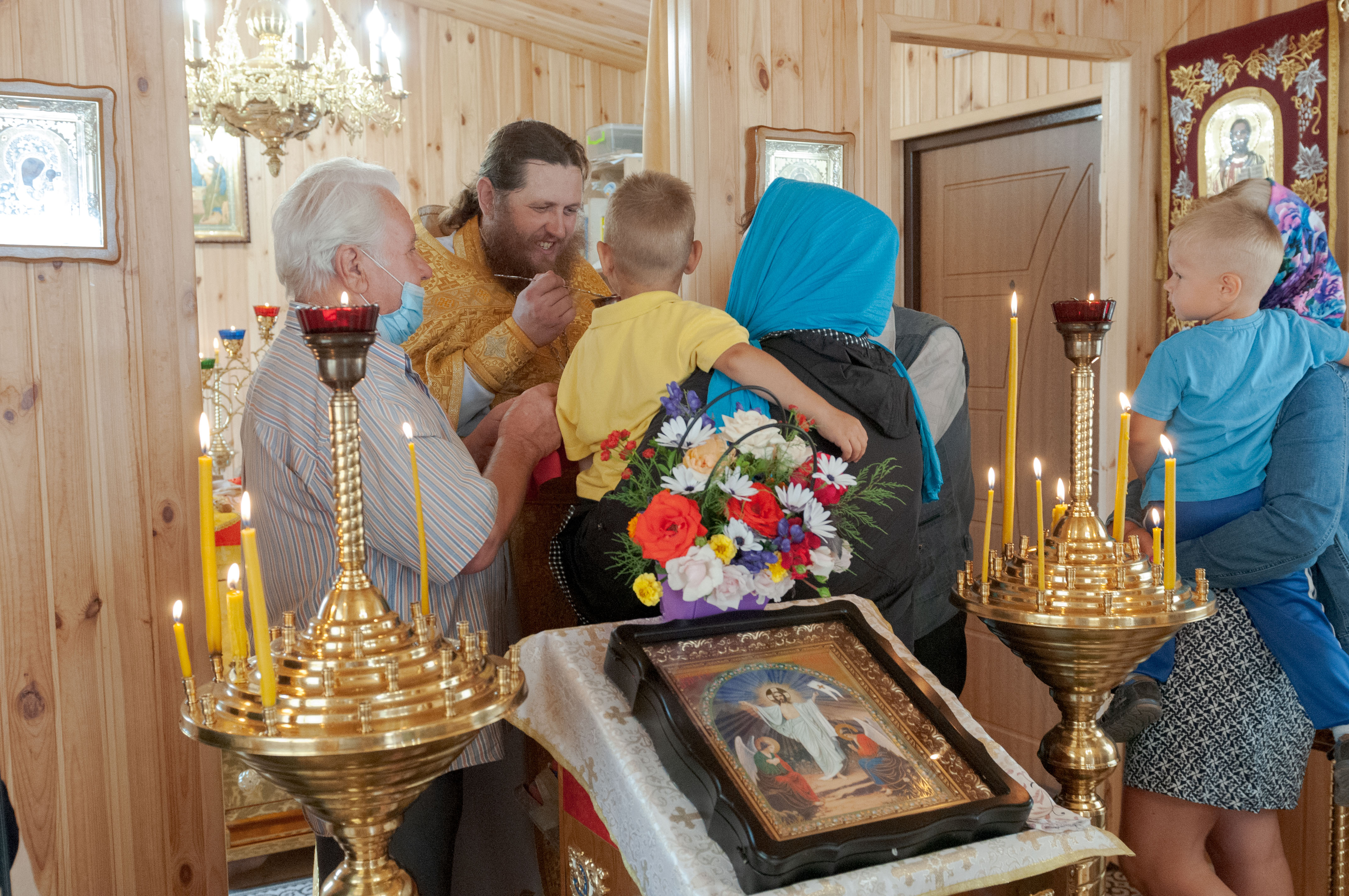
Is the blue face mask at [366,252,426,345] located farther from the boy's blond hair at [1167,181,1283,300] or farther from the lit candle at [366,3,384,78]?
the lit candle at [366,3,384,78]

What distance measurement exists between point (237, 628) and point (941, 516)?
4.95 feet

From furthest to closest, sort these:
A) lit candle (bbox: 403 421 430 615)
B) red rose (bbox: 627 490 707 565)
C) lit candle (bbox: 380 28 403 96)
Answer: lit candle (bbox: 380 28 403 96) → red rose (bbox: 627 490 707 565) → lit candle (bbox: 403 421 430 615)

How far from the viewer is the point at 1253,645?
6.35 ft

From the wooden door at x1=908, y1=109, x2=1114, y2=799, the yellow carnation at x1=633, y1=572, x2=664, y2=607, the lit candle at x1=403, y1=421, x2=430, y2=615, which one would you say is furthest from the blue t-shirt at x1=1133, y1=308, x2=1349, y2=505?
the wooden door at x1=908, y1=109, x2=1114, y2=799

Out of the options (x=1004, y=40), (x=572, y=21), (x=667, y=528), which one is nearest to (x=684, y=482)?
(x=667, y=528)

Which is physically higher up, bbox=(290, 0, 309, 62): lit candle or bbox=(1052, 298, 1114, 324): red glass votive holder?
bbox=(290, 0, 309, 62): lit candle

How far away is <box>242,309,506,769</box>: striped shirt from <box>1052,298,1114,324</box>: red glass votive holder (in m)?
0.82

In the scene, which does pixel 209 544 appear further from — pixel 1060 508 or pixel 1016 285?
pixel 1016 285

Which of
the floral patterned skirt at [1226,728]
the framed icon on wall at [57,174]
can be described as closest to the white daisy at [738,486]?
the floral patterned skirt at [1226,728]

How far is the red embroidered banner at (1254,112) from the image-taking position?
2.66 m

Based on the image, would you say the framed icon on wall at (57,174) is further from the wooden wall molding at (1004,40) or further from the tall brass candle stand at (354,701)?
the wooden wall molding at (1004,40)

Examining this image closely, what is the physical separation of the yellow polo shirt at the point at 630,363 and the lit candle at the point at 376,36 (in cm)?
256

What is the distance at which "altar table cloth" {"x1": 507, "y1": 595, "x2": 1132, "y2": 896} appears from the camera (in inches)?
39.9

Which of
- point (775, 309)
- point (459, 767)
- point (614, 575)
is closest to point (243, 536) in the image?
point (614, 575)
